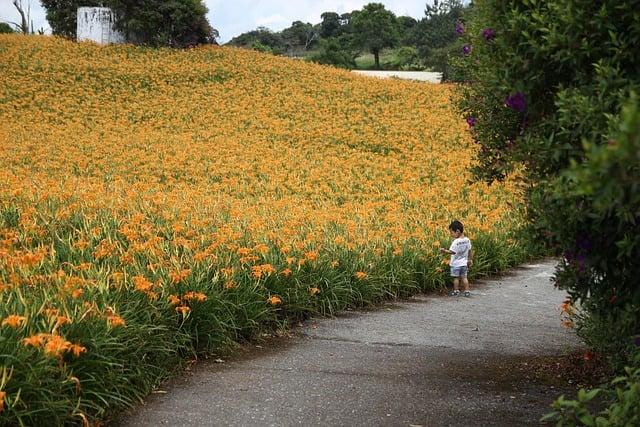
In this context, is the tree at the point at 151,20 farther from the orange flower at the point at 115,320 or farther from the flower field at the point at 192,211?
the orange flower at the point at 115,320

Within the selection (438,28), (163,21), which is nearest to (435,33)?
(438,28)

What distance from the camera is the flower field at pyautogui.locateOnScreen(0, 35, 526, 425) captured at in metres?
4.43

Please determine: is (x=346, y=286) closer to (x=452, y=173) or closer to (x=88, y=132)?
(x=452, y=173)

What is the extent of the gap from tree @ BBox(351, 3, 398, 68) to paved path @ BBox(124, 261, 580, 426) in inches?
2119

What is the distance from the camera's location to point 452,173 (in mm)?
16094

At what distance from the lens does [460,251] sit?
850 cm

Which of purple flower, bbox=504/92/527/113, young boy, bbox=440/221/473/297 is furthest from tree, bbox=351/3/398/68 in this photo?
purple flower, bbox=504/92/527/113

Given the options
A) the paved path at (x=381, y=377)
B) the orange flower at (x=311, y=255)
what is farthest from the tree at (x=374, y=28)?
the paved path at (x=381, y=377)

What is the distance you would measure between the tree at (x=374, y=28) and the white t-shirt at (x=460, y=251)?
170 ft

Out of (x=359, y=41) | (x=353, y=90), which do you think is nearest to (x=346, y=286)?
(x=353, y=90)

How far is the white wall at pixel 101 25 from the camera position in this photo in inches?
1275

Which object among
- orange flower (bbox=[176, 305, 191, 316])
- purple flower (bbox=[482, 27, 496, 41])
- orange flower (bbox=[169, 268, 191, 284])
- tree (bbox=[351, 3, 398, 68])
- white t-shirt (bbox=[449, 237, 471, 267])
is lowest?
white t-shirt (bbox=[449, 237, 471, 267])

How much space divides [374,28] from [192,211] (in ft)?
174

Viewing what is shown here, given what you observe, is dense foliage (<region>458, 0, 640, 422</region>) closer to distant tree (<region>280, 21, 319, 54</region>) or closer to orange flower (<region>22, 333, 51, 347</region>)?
orange flower (<region>22, 333, 51, 347</region>)
